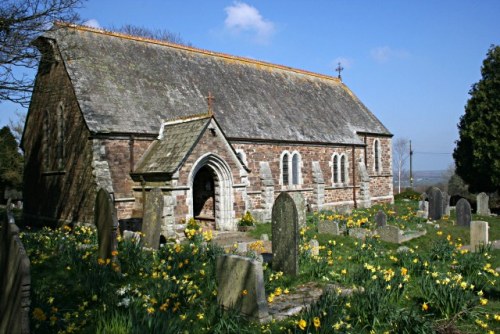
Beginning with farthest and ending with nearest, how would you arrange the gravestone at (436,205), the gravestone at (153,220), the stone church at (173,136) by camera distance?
1. the gravestone at (436,205)
2. the stone church at (173,136)
3. the gravestone at (153,220)

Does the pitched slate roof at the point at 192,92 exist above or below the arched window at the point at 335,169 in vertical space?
above

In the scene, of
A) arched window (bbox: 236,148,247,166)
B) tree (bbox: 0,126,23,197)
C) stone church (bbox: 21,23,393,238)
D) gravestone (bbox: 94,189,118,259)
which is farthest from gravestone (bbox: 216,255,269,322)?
tree (bbox: 0,126,23,197)

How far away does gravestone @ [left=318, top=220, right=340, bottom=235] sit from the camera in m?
16.0

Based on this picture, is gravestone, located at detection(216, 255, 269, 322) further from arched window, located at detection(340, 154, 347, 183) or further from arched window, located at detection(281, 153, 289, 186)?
arched window, located at detection(340, 154, 347, 183)

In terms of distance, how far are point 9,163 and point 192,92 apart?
22.3m

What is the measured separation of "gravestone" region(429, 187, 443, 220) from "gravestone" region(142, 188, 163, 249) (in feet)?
44.7

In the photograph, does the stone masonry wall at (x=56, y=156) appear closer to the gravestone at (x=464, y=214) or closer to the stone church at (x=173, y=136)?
the stone church at (x=173, y=136)

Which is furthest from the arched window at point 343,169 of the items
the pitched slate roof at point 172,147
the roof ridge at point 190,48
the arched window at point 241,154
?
the pitched slate roof at point 172,147

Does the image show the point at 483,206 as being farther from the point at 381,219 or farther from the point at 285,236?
the point at 285,236

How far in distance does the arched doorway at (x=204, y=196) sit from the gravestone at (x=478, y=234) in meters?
10.4

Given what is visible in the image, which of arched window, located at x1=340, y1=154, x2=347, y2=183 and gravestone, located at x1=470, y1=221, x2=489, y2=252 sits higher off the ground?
arched window, located at x1=340, y1=154, x2=347, y2=183

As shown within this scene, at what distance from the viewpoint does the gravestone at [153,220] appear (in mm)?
12234

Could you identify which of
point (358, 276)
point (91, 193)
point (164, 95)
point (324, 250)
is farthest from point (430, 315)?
point (164, 95)

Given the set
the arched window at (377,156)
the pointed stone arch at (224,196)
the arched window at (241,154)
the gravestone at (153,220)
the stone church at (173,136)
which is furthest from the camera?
the arched window at (377,156)
